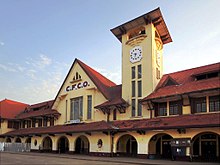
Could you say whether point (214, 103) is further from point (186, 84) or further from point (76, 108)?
point (76, 108)

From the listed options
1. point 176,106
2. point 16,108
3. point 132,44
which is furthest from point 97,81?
point 16,108

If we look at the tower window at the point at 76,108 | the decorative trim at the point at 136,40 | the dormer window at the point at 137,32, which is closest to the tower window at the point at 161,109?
the decorative trim at the point at 136,40

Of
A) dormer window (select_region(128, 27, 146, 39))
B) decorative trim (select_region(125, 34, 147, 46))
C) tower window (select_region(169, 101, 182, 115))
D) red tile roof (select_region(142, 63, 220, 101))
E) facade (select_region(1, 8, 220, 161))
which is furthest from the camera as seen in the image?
dormer window (select_region(128, 27, 146, 39))

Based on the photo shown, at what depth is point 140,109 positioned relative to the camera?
2656 cm

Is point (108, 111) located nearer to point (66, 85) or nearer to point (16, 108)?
point (66, 85)

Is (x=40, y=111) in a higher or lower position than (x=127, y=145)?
higher

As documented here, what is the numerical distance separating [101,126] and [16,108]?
2394 cm

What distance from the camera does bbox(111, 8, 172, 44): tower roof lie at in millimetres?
27547

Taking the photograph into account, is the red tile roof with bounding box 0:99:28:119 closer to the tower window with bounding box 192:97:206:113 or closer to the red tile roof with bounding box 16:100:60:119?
the red tile roof with bounding box 16:100:60:119

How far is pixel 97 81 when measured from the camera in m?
31.3

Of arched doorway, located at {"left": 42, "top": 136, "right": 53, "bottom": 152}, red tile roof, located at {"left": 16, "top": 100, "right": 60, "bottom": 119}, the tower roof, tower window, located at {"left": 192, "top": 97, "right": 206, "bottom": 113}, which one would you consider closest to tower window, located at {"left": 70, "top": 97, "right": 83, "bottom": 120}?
red tile roof, located at {"left": 16, "top": 100, "right": 60, "bottom": 119}

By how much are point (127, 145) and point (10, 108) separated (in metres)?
24.5

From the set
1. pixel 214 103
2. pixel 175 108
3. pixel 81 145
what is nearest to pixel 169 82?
pixel 175 108

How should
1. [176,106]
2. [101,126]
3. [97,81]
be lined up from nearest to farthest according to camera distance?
[176,106] < [101,126] < [97,81]
